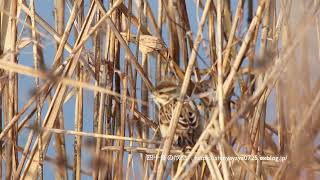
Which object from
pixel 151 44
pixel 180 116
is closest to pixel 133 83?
pixel 151 44

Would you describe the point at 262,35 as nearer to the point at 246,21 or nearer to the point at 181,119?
the point at 246,21

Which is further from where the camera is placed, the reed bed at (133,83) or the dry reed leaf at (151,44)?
the dry reed leaf at (151,44)

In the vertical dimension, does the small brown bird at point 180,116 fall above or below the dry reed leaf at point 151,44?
below

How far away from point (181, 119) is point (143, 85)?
0.31 metres

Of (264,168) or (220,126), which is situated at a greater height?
(220,126)

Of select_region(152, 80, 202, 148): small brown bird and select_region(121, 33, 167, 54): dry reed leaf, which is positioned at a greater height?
select_region(121, 33, 167, 54): dry reed leaf

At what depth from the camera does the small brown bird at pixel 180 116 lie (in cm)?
120

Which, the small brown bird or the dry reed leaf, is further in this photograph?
the dry reed leaf

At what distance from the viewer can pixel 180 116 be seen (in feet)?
3.92

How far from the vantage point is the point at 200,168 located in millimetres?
1288

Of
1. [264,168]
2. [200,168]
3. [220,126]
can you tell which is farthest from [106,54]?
[220,126]

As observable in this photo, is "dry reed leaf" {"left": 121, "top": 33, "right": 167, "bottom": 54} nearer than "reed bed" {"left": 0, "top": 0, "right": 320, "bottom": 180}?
No

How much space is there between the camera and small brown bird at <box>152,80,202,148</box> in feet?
3.94

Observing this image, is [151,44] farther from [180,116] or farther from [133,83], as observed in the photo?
[180,116]
